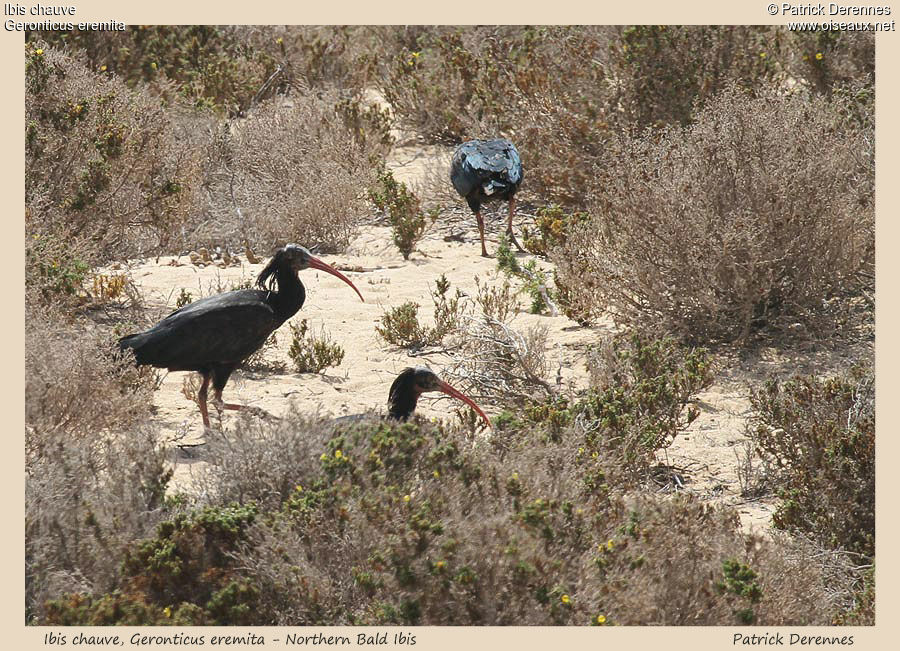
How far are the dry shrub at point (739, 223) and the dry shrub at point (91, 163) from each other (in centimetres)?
387

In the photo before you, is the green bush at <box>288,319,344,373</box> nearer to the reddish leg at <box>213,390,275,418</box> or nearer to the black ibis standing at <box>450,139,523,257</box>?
the reddish leg at <box>213,390,275,418</box>

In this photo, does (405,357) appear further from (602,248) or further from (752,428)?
(752,428)

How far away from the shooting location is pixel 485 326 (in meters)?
8.27

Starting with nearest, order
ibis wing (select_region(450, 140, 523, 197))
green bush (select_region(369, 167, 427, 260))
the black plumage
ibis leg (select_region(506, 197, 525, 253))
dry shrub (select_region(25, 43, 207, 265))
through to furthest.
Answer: the black plumage, dry shrub (select_region(25, 43, 207, 265)), green bush (select_region(369, 167, 427, 260)), ibis wing (select_region(450, 140, 523, 197)), ibis leg (select_region(506, 197, 525, 253))

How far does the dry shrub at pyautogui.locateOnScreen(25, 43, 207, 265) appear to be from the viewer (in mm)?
8703

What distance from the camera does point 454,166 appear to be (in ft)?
38.3

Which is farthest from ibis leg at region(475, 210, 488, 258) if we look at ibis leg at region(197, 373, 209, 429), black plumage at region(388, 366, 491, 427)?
black plumage at region(388, 366, 491, 427)

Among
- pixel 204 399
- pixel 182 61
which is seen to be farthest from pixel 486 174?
pixel 182 61

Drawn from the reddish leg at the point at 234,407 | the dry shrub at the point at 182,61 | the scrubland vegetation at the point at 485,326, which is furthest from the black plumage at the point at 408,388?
the dry shrub at the point at 182,61

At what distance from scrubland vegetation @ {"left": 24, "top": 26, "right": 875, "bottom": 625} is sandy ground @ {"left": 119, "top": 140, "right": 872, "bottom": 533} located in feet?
0.69

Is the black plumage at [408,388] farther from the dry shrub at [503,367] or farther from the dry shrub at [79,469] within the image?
the dry shrub at [79,469]

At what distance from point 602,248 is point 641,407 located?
228cm

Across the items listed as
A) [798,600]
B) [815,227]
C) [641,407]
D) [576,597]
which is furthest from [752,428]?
[576,597]

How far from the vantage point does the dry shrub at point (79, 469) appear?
4734 millimetres
